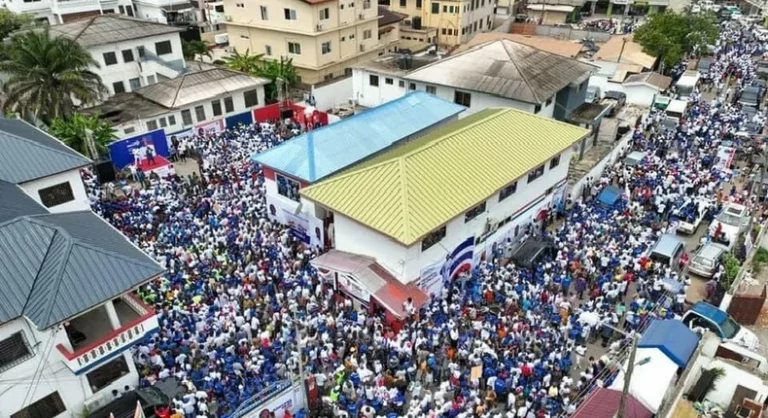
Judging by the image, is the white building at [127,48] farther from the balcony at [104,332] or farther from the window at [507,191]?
the window at [507,191]

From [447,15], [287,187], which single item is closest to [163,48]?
[287,187]

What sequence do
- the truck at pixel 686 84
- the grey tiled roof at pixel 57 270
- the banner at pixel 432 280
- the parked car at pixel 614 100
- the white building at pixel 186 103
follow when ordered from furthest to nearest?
the truck at pixel 686 84, the parked car at pixel 614 100, the white building at pixel 186 103, the banner at pixel 432 280, the grey tiled roof at pixel 57 270

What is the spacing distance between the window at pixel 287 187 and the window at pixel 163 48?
862 inches

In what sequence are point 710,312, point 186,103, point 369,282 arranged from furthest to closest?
point 186,103, point 369,282, point 710,312

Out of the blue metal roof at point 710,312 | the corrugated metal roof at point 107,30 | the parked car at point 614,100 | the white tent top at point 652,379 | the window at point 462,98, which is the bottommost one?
the blue metal roof at point 710,312

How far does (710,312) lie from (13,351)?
71.3 feet

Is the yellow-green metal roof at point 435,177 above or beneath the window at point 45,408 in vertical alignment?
above

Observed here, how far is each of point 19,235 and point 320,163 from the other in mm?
11729

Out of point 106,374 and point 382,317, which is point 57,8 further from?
point 382,317

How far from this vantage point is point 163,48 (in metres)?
39.6

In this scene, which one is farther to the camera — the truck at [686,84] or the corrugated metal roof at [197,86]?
the truck at [686,84]

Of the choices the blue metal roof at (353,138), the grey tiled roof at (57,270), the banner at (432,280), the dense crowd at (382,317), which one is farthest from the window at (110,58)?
the banner at (432,280)

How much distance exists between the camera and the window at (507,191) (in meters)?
22.5

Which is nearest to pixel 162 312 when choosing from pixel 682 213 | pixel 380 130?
pixel 380 130
